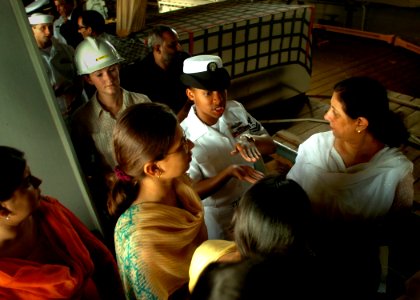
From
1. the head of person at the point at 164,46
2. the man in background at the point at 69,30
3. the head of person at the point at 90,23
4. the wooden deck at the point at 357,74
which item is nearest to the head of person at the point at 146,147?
the head of person at the point at 164,46

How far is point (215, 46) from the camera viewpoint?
416cm

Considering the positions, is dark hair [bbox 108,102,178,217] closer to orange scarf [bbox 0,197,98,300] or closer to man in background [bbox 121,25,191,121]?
orange scarf [bbox 0,197,98,300]

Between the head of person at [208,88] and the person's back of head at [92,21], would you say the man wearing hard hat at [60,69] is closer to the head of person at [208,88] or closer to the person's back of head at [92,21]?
the person's back of head at [92,21]

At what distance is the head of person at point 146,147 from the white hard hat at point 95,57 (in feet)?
3.67

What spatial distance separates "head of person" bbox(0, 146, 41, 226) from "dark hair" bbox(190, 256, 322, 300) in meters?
0.70

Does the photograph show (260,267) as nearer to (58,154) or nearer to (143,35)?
(58,154)

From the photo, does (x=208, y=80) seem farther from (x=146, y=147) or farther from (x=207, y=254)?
(x=207, y=254)

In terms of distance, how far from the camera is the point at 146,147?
1.23m

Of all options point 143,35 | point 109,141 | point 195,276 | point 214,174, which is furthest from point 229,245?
point 143,35

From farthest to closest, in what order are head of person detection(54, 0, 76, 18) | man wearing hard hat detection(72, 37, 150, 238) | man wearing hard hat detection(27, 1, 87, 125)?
head of person detection(54, 0, 76, 18)
man wearing hard hat detection(27, 1, 87, 125)
man wearing hard hat detection(72, 37, 150, 238)

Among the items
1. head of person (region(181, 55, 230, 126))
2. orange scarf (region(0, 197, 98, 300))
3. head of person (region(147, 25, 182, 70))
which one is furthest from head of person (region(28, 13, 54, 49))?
orange scarf (region(0, 197, 98, 300))

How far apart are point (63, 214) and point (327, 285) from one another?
3.68 ft

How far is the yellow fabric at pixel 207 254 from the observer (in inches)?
42.3

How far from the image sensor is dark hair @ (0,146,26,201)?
112 centimetres
